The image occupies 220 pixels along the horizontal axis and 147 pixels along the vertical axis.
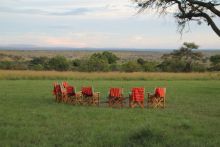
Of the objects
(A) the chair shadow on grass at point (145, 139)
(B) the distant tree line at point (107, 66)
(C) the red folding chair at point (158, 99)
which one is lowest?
(B) the distant tree line at point (107, 66)

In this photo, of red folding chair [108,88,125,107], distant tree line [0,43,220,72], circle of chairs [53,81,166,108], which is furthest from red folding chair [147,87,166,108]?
distant tree line [0,43,220,72]

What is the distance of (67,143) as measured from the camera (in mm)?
11836

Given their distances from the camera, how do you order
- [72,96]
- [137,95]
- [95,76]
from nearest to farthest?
[137,95] < [72,96] < [95,76]

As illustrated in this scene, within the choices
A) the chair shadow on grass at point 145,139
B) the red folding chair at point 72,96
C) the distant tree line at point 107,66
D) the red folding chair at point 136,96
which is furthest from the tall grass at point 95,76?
the chair shadow on grass at point 145,139

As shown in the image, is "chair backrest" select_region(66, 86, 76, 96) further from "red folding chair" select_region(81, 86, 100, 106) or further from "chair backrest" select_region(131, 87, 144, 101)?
"chair backrest" select_region(131, 87, 144, 101)

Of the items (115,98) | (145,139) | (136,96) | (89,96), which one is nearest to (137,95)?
(136,96)

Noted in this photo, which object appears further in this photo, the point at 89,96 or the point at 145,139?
the point at 89,96

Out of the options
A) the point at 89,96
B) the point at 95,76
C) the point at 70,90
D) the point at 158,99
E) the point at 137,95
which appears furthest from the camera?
the point at 95,76

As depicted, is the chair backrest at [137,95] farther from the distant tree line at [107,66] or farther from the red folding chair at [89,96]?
the distant tree line at [107,66]

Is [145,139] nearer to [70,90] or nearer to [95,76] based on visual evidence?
[70,90]

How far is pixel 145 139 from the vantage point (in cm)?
1190

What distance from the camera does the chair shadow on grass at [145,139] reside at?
11508mm

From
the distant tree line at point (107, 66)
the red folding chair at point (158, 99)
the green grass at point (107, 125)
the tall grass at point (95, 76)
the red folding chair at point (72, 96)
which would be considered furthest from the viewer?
the distant tree line at point (107, 66)

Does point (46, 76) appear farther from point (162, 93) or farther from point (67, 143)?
point (67, 143)
